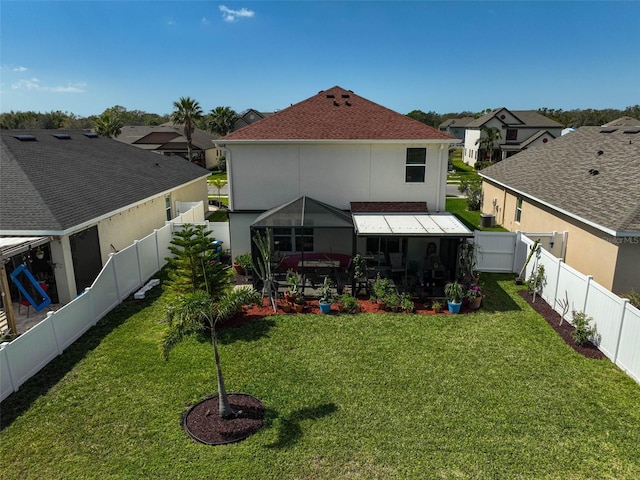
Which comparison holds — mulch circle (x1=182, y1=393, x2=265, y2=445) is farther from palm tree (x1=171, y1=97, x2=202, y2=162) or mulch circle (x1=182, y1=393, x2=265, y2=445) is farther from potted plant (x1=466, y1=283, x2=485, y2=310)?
palm tree (x1=171, y1=97, x2=202, y2=162)

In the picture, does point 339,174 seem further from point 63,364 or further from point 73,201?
point 63,364

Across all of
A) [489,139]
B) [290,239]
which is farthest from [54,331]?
[489,139]

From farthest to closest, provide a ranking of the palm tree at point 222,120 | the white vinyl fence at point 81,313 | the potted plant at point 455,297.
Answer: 1. the palm tree at point 222,120
2. the potted plant at point 455,297
3. the white vinyl fence at point 81,313

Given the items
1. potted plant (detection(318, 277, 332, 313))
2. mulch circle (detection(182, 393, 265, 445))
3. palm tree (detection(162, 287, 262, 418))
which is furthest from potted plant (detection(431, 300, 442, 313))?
palm tree (detection(162, 287, 262, 418))

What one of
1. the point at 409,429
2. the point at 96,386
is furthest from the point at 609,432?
the point at 96,386

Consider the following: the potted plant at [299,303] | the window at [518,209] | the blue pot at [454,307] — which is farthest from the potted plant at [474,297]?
the window at [518,209]

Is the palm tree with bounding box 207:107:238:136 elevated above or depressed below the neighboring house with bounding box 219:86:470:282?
above

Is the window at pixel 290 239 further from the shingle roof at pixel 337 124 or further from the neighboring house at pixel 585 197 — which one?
the neighboring house at pixel 585 197
